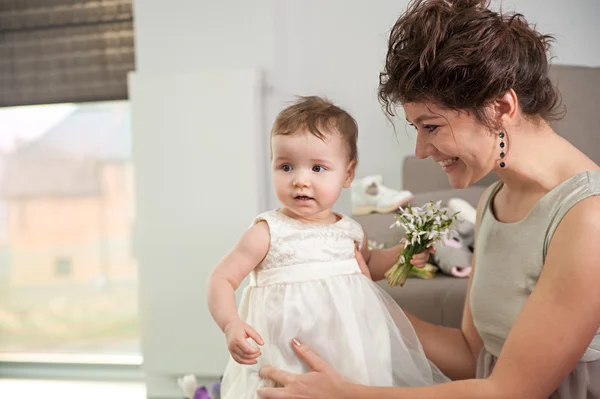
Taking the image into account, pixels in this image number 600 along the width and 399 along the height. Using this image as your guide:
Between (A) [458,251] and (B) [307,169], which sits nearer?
(B) [307,169]

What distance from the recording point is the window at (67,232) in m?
4.79

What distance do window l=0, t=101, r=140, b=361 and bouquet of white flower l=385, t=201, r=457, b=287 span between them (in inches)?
134

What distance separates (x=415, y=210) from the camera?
1.66 metres

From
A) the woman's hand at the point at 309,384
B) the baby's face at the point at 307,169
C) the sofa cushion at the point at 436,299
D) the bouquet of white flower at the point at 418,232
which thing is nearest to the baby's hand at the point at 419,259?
the bouquet of white flower at the point at 418,232

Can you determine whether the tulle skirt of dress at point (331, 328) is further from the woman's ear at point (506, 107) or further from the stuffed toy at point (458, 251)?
the stuffed toy at point (458, 251)

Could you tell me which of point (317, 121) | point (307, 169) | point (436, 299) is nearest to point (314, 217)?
point (307, 169)

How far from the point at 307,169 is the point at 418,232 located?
30 cm

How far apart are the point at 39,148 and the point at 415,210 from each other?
386 cm

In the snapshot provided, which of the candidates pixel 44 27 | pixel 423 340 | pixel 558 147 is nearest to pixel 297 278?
pixel 423 340

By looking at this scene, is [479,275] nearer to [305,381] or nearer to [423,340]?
[423,340]

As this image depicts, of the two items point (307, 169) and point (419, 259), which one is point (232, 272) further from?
point (419, 259)

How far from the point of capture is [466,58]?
4.05ft

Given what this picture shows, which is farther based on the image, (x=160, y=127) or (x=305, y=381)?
(x=160, y=127)

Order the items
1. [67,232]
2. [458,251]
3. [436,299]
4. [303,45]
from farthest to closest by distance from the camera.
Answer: [67,232] < [303,45] < [458,251] < [436,299]
